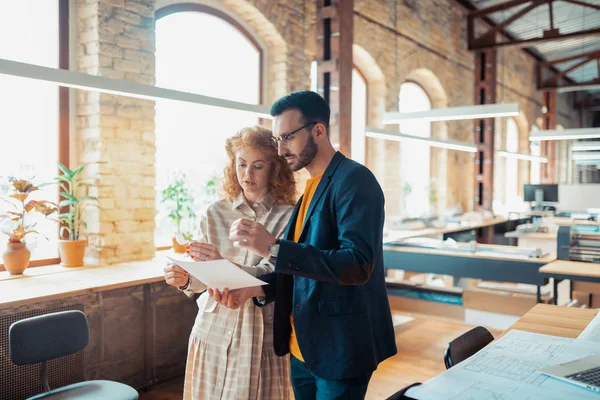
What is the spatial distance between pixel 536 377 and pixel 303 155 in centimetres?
95

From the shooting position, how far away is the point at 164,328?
14.0 feet

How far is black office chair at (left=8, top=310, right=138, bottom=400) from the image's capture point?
8.41 ft

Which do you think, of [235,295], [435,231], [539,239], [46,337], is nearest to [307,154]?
[235,295]

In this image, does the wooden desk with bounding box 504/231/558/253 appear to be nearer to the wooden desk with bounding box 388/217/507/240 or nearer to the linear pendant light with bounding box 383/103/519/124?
the wooden desk with bounding box 388/217/507/240

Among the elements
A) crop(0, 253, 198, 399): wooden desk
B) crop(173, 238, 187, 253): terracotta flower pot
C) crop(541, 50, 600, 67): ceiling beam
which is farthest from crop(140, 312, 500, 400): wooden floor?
crop(541, 50, 600, 67): ceiling beam

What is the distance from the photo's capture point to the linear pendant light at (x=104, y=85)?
8.16 feet

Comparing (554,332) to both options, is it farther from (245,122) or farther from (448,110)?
(245,122)

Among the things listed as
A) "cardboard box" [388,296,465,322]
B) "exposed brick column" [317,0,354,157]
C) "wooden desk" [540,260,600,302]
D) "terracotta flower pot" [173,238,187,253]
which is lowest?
"cardboard box" [388,296,465,322]

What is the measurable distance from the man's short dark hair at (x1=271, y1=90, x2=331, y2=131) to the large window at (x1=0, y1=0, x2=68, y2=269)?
9.06 ft

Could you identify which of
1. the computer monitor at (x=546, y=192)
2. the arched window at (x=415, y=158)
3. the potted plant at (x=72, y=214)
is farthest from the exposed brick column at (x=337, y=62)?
the computer monitor at (x=546, y=192)

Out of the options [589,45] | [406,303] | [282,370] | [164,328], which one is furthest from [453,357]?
[589,45]

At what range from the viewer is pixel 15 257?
3.67 m

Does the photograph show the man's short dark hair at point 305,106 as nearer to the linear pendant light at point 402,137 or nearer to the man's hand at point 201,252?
the man's hand at point 201,252

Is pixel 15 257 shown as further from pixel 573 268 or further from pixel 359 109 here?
pixel 359 109
